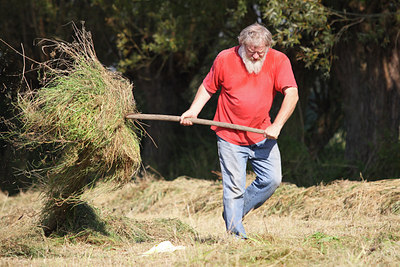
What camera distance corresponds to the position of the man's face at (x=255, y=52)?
4.89 metres

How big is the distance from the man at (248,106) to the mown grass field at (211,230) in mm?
460

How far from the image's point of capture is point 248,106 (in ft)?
16.6

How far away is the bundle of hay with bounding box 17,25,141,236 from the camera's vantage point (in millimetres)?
4934

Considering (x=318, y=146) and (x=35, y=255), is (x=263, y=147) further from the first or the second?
(x=318, y=146)

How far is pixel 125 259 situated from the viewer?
183 inches

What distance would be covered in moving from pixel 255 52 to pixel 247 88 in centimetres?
34

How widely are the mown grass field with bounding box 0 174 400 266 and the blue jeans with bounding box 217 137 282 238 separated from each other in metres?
0.26

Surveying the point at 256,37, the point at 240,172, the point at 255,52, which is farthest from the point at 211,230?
the point at 256,37

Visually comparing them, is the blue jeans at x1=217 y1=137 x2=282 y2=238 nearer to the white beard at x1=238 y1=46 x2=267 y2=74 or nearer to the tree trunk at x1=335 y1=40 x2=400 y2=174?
the white beard at x1=238 y1=46 x2=267 y2=74

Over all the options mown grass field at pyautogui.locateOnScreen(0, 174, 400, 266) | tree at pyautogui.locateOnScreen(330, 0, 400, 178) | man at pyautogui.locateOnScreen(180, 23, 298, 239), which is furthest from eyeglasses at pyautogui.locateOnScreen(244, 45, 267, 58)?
tree at pyautogui.locateOnScreen(330, 0, 400, 178)

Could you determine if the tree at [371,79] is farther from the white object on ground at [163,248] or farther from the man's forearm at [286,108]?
the white object on ground at [163,248]

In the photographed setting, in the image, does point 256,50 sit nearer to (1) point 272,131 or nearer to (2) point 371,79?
(1) point 272,131

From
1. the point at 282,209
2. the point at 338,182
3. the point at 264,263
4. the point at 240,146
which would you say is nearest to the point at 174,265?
the point at 264,263

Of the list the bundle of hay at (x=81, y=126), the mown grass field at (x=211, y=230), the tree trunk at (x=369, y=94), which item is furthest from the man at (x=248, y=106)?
the tree trunk at (x=369, y=94)
